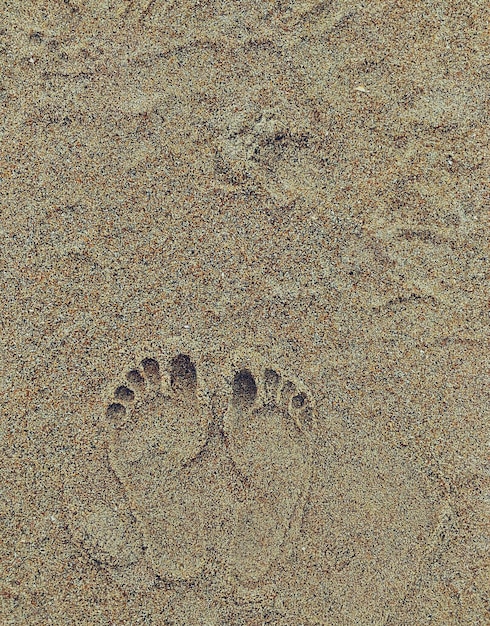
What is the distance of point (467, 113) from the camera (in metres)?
1.80

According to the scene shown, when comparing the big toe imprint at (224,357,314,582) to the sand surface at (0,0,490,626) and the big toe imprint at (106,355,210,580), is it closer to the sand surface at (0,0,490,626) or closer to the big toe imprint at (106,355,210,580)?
the sand surface at (0,0,490,626)

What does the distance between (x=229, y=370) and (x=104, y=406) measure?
0.40 m

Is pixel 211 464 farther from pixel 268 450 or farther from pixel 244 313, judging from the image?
pixel 244 313

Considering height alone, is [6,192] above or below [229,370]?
above

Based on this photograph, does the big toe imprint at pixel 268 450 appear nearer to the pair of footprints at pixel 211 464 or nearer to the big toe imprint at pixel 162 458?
the pair of footprints at pixel 211 464

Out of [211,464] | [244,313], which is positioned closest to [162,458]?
[211,464]

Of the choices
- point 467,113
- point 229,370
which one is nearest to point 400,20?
point 467,113

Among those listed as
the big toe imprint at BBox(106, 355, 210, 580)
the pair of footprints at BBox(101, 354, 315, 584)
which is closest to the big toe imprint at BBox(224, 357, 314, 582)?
the pair of footprints at BBox(101, 354, 315, 584)

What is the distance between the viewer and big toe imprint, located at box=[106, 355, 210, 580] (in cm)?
170

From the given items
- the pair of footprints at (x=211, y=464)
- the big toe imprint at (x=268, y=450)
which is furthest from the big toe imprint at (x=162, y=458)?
the big toe imprint at (x=268, y=450)

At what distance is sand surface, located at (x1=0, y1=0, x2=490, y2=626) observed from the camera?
1706 mm

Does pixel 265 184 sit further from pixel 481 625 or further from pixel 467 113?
pixel 481 625

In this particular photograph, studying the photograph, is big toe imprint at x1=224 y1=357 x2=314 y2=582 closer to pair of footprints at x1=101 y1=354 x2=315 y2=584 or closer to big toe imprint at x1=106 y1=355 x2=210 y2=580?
pair of footprints at x1=101 y1=354 x2=315 y2=584

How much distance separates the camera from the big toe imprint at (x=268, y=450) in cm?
172
